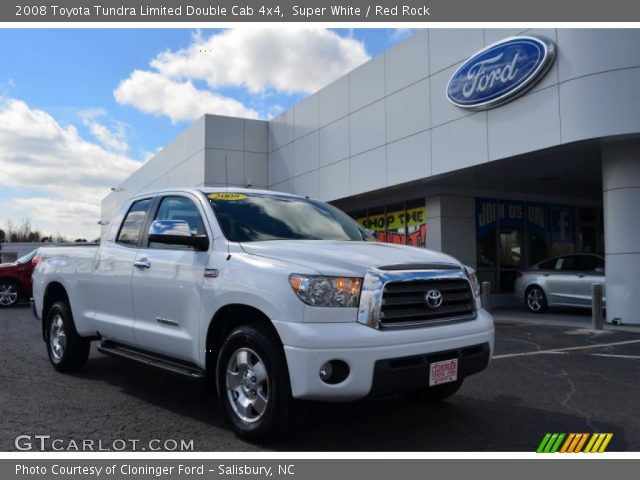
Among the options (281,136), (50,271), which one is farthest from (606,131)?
(281,136)

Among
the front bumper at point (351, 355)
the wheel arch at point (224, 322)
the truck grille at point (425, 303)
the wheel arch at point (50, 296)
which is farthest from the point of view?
the wheel arch at point (50, 296)

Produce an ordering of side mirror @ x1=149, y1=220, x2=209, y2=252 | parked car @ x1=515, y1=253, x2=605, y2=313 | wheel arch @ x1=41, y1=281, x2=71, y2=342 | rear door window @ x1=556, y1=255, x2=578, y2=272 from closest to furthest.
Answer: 1. side mirror @ x1=149, y1=220, x2=209, y2=252
2. wheel arch @ x1=41, y1=281, x2=71, y2=342
3. parked car @ x1=515, y1=253, x2=605, y2=313
4. rear door window @ x1=556, y1=255, x2=578, y2=272

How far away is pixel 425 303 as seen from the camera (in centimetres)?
412

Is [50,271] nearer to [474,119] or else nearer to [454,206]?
[474,119]

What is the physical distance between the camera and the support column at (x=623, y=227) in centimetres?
1143

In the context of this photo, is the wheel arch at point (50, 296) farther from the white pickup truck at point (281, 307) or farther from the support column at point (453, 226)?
the support column at point (453, 226)

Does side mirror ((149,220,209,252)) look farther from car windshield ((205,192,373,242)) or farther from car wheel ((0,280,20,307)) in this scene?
car wheel ((0,280,20,307))

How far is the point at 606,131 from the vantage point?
34.7ft

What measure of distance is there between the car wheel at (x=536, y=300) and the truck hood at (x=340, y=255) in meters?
11.3

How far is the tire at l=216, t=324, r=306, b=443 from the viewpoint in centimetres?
385

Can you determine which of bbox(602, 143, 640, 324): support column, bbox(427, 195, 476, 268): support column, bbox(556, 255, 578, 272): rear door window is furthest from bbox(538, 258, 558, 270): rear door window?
bbox(602, 143, 640, 324): support column

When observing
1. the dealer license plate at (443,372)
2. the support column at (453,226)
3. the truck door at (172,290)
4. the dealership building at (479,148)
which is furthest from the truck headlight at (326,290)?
the support column at (453,226)

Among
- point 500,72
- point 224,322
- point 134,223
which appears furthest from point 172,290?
point 500,72

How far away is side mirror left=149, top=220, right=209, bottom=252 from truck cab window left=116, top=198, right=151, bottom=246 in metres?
1.04
